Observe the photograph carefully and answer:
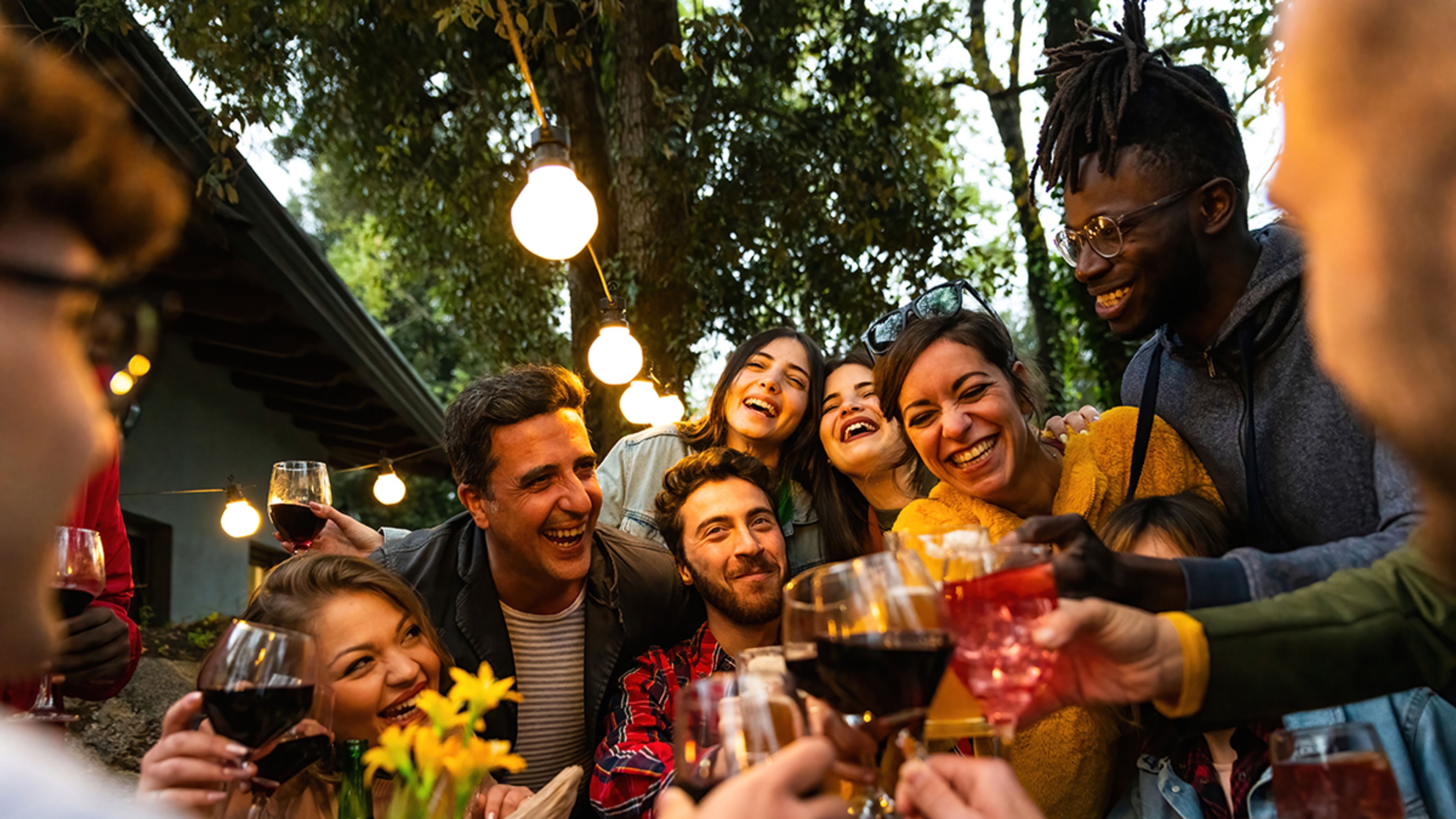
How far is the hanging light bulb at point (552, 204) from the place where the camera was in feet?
13.9

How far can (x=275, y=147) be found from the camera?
962cm

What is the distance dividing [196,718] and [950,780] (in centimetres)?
116

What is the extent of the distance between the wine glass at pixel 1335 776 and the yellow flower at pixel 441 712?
1.11m

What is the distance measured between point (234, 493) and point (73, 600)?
14.6 ft

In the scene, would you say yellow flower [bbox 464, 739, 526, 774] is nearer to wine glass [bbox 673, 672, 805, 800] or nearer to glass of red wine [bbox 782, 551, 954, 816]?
wine glass [bbox 673, 672, 805, 800]

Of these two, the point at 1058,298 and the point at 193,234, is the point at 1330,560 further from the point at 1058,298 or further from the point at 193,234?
the point at 1058,298

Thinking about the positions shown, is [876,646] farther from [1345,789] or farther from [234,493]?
[234,493]

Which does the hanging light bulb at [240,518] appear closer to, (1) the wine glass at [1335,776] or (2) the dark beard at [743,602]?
(2) the dark beard at [743,602]

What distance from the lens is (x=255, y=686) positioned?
1.55 meters

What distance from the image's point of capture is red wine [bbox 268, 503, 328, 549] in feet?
11.4

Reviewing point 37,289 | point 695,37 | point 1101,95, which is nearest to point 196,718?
point 37,289

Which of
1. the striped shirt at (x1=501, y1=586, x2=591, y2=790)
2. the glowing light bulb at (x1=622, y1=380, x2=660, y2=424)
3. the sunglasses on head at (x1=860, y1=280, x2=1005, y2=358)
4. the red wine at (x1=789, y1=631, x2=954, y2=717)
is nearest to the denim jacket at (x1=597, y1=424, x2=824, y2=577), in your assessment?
the striped shirt at (x1=501, y1=586, x2=591, y2=790)

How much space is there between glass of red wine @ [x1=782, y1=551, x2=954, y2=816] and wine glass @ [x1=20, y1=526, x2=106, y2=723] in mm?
1581

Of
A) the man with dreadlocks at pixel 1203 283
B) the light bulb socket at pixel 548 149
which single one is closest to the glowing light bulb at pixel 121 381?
the light bulb socket at pixel 548 149
